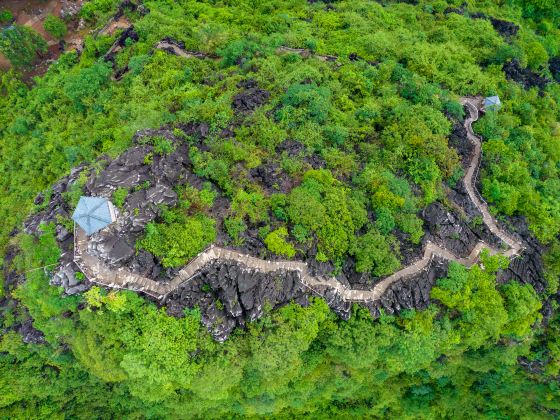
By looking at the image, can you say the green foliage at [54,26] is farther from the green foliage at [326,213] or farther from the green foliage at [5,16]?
the green foliage at [326,213]

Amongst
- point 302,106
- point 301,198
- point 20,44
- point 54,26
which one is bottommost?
point 301,198

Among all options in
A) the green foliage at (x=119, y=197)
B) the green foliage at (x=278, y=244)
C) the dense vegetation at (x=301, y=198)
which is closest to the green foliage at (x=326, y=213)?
the dense vegetation at (x=301, y=198)

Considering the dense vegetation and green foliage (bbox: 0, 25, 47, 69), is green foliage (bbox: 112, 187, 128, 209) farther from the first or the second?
green foliage (bbox: 0, 25, 47, 69)

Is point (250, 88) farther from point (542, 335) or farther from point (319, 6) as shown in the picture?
point (542, 335)

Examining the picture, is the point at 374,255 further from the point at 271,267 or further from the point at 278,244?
the point at 271,267

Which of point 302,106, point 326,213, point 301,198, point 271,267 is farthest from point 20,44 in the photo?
point 326,213

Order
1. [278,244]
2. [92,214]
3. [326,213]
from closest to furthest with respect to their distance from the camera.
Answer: [92,214] < [278,244] < [326,213]
